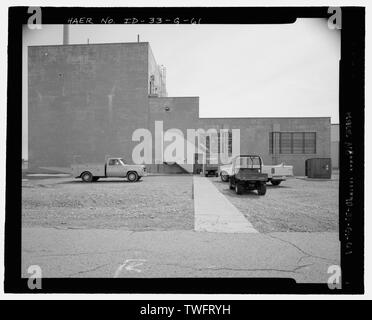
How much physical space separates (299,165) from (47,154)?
2539cm

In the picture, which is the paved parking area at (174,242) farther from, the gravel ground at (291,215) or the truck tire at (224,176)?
the truck tire at (224,176)

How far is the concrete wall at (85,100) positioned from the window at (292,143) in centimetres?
1456

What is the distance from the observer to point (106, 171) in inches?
760

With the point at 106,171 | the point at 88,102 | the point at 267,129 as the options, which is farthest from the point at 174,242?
the point at 267,129

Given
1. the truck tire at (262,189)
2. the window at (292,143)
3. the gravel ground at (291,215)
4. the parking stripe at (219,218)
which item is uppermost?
the window at (292,143)

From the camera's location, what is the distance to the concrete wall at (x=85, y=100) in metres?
25.9

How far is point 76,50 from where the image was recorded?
26.0 m

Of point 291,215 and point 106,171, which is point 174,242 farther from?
point 106,171

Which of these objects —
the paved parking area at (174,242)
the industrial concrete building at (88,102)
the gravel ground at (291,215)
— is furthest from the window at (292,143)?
the paved parking area at (174,242)

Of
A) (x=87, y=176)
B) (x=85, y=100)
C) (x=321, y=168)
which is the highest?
(x=85, y=100)

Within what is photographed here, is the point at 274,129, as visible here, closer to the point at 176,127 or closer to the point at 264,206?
the point at 176,127

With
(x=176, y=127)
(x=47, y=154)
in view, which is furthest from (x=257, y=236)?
(x=47, y=154)

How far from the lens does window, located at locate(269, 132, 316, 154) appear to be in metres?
29.7

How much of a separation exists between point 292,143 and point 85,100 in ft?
69.7
